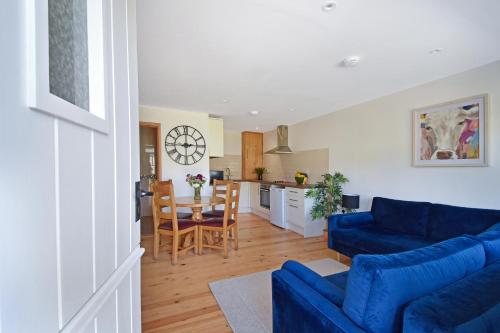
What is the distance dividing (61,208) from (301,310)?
116 cm

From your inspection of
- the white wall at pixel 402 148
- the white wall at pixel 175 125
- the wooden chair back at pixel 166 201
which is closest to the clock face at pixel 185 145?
the white wall at pixel 175 125

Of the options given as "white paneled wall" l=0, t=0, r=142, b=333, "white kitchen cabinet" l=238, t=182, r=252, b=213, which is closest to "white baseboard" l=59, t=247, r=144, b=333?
"white paneled wall" l=0, t=0, r=142, b=333

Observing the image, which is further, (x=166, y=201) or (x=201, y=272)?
(x=166, y=201)

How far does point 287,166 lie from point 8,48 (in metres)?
5.70

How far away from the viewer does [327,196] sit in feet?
13.4

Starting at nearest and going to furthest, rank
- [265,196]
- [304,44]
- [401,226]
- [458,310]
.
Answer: [458,310] < [304,44] < [401,226] < [265,196]

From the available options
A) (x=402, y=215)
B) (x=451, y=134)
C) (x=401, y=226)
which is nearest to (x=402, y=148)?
(x=451, y=134)

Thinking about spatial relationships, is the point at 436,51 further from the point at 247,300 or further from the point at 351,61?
the point at 247,300

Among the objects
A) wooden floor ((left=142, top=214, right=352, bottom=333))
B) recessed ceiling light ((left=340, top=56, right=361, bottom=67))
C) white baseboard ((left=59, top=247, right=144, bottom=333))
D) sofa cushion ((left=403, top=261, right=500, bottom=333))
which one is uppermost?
recessed ceiling light ((left=340, top=56, right=361, bottom=67))

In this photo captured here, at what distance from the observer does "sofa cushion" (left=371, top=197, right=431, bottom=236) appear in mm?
2639

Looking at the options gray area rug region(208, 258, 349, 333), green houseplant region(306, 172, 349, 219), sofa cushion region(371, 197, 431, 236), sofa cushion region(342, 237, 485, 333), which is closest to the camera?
sofa cushion region(342, 237, 485, 333)

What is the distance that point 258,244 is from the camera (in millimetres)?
3617

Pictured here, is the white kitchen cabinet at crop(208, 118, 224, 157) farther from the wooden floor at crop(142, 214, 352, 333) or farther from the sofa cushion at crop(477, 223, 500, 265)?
the sofa cushion at crop(477, 223, 500, 265)

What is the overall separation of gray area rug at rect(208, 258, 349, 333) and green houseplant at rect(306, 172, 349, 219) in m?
→ 1.21
